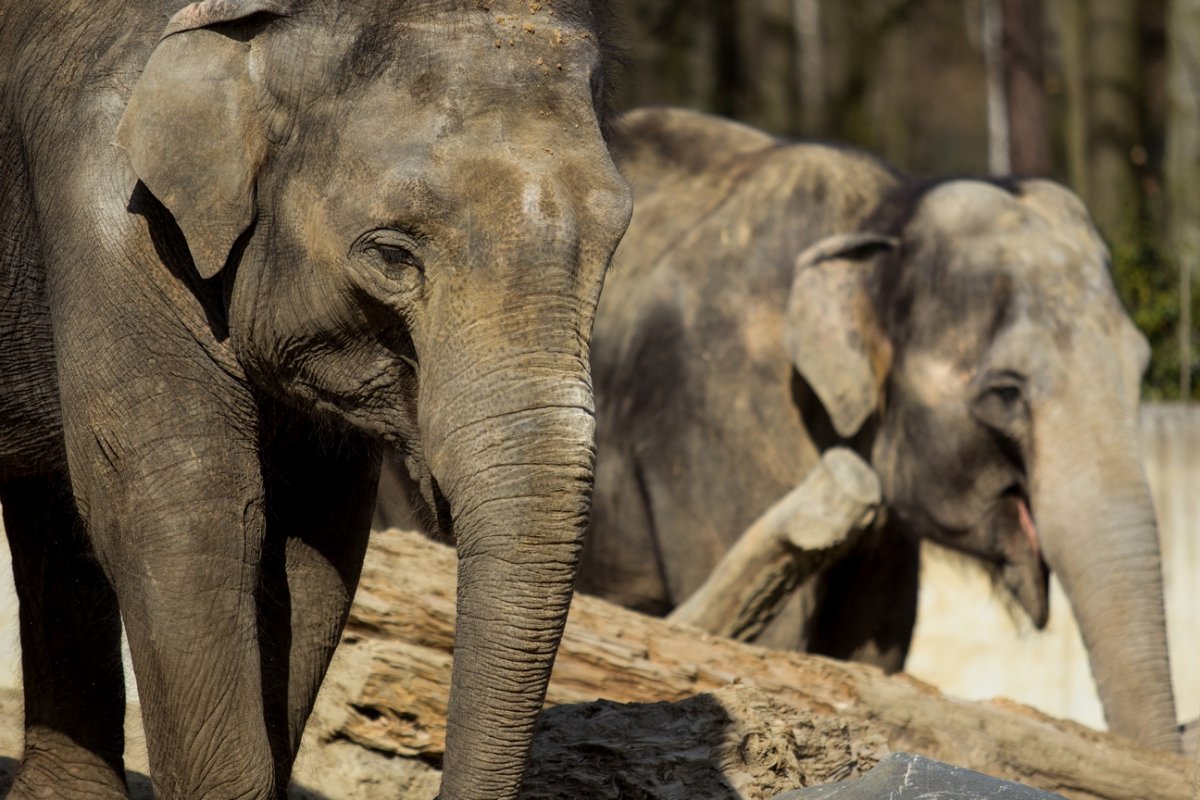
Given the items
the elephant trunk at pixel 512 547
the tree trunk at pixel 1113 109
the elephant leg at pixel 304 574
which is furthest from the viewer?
the tree trunk at pixel 1113 109

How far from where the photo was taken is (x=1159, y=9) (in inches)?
594

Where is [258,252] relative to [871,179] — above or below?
above

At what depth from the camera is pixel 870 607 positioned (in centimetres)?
653

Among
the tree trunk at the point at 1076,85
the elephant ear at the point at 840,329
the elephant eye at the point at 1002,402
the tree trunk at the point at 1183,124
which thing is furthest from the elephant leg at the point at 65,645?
the tree trunk at the point at 1076,85

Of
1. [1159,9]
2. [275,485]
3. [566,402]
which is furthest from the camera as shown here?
[1159,9]

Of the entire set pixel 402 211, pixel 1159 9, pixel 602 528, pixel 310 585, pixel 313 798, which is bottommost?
pixel 1159 9

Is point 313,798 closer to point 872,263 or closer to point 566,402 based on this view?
point 566,402

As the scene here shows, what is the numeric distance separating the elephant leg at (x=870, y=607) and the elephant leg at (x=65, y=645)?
3.04 meters

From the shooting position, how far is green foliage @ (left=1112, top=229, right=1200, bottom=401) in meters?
9.70

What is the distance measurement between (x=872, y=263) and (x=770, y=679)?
2.13 metres

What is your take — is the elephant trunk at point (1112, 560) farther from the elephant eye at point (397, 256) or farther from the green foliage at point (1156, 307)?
the green foliage at point (1156, 307)

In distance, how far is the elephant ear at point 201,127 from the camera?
3072mm

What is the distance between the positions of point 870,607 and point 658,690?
216cm

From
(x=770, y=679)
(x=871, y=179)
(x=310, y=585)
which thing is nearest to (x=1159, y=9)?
(x=871, y=179)
